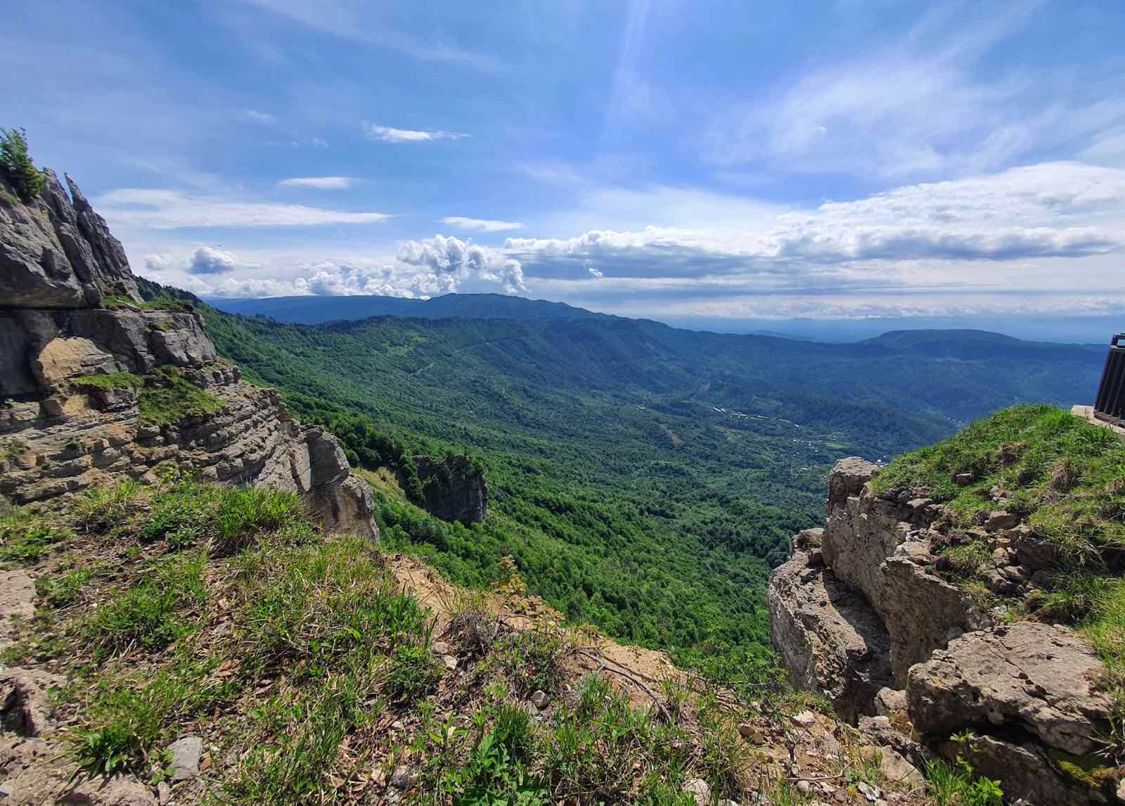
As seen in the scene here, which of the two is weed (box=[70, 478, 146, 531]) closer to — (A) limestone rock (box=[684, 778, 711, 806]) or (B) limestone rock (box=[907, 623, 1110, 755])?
(A) limestone rock (box=[684, 778, 711, 806])

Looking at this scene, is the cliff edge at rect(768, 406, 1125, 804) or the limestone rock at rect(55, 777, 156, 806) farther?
the cliff edge at rect(768, 406, 1125, 804)

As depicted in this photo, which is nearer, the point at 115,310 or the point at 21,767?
the point at 21,767

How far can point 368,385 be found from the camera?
188 m

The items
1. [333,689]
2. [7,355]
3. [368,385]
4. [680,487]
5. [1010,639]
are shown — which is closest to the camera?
[333,689]

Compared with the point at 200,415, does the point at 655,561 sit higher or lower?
lower

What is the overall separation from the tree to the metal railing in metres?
34.2

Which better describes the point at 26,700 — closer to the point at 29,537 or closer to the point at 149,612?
the point at 149,612

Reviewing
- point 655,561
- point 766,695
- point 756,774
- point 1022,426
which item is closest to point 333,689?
point 756,774

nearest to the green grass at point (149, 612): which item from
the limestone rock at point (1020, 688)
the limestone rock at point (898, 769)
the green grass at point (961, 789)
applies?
the limestone rock at point (898, 769)

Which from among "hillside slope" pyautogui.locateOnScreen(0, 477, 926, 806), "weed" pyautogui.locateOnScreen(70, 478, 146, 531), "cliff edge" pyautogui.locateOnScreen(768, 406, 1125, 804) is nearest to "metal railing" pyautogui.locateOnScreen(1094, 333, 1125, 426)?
"cliff edge" pyautogui.locateOnScreen(768, 406, 1125, 804)

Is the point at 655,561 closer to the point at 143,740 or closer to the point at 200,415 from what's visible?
the point at 200,415

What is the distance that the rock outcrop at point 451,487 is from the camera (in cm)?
5141

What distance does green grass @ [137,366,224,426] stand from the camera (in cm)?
1753

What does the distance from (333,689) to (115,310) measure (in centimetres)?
2109
